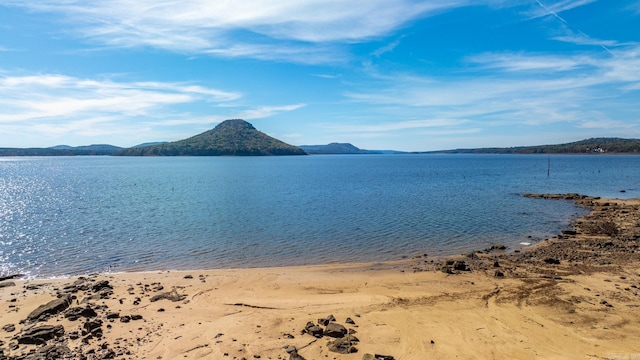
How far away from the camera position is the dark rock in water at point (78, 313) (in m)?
14.0

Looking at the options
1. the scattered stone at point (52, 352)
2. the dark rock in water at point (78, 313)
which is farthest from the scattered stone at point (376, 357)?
the dark rock in water at point (78, 313)

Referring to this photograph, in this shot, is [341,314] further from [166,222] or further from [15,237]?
[15,237]

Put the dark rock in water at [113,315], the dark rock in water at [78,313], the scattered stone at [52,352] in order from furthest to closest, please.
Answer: the dark rock in water at [113,315] < the dark rock in water at [78,313] < the scattered stone at [52,352]

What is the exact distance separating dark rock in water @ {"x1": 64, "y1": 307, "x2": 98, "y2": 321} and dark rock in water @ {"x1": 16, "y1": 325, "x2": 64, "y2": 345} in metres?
1.01

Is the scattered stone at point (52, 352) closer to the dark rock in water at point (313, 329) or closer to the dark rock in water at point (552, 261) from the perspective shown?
the dark rock in water at point (313, 329)

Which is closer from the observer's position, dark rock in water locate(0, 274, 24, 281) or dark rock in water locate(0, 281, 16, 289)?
dark rock in water locate(0, 281, 16, 289)

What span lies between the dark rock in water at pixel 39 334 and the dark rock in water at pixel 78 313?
3.30 ft

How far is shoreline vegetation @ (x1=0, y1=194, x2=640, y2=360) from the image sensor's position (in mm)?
11875

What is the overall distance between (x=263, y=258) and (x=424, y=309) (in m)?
12.9

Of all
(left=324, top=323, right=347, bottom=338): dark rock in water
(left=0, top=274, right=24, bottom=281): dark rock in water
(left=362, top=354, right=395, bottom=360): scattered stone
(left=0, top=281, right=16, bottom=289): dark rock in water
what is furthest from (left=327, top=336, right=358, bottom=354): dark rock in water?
(left=0, top=274, right=24, bottom=281): dark rock in water

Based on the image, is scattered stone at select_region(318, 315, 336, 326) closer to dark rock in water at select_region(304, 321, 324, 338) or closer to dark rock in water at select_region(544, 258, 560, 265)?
dark rock in water at select_region(304, 321, 324, 338)

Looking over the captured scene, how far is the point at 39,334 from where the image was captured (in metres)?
12.3

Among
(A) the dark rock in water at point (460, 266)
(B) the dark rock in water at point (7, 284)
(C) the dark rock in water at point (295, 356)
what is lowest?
(B) the dark rock in water at point (7, 284)

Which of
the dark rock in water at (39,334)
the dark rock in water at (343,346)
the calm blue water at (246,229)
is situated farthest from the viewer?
the calm blue water at (246,229)
